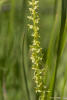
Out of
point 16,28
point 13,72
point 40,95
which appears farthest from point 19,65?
point 40,95

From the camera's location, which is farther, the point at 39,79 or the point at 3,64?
the point at 3,64

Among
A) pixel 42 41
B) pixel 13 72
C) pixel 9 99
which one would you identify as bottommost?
pixel 9 99

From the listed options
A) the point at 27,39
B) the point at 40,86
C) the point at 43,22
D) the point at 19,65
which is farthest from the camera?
the point at 43,22

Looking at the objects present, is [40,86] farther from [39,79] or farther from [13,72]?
[13,72]

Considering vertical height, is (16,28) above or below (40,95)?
above

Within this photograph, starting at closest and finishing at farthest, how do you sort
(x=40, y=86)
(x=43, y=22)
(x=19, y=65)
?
(x=40, y=86), (x=19, y=65), (x=43, y=22)

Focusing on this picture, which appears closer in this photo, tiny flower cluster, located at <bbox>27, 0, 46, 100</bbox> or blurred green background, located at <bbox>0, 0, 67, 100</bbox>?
tiny flower cluster, located at <bbox>27, 0, 46, 100</bbox>

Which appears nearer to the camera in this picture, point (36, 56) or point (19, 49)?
point (36, 56)

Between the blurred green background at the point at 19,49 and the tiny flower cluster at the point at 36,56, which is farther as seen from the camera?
the blurred green background at the point at 19,49
